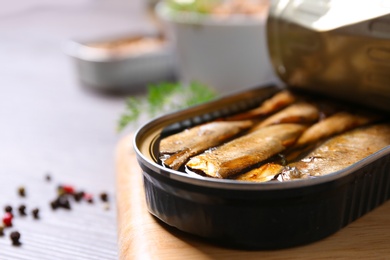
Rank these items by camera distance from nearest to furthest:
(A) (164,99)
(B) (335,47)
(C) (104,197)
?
(B) (335,47)
(C) (104,197)
(A) (164,99)

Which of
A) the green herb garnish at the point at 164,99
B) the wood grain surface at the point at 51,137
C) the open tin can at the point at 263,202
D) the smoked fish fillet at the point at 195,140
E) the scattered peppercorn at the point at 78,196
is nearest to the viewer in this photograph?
the open tin can at the point at 263,202

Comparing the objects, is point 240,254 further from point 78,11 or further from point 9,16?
point 78,11

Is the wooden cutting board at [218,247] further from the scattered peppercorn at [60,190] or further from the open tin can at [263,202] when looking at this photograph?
the scattered peppercorn at [60,190]

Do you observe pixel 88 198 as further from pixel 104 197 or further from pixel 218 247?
pixel 218 247

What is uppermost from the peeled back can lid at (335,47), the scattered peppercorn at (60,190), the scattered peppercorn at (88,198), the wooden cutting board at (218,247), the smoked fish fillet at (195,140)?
the peeled back can lid at (335,47)

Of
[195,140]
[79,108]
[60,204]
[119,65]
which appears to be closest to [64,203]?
[60,204]

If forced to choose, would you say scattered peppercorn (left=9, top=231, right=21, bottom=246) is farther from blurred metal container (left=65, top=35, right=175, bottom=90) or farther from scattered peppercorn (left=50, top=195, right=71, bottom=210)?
blurred metal container (left=65, top=35, right=175, bottom=90)

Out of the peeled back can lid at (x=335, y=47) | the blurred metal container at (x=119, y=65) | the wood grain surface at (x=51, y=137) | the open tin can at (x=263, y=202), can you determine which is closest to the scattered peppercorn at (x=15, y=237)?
the wood grain surface at (x=51, y=137)
